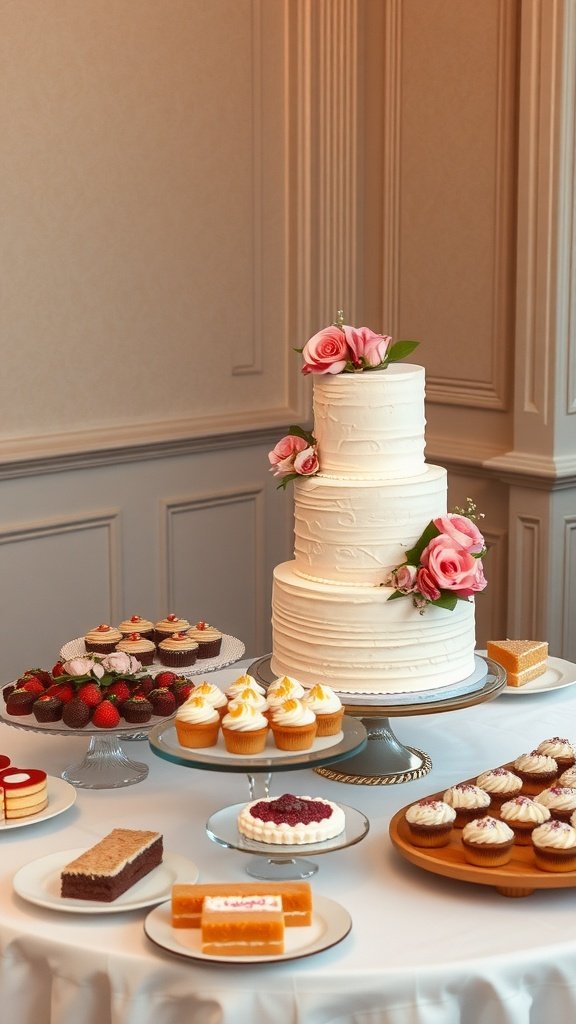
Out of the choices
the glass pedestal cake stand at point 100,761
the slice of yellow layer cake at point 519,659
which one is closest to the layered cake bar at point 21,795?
the glass pedestal cake stand at point 100,761

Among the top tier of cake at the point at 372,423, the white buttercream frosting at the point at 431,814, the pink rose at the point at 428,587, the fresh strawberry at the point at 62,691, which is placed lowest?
the white buttercream frosting at the point at 431,814

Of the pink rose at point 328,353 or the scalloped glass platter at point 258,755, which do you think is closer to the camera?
the scalloped glass platter at point 258,755

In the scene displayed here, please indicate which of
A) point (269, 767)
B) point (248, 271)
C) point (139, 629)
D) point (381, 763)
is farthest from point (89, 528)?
point (269, 767)

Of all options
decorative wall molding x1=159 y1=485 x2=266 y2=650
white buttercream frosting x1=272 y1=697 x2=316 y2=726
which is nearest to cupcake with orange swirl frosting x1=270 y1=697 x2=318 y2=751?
white buttercream frosting x1=272 y1=697 x2=316 y2=726

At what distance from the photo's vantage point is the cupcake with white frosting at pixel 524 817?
1.86 meters

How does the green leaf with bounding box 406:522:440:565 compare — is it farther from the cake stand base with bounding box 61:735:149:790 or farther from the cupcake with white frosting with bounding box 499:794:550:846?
the cake stand base with bounding box 61:735:149:790

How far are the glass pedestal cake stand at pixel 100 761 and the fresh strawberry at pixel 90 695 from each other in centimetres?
4

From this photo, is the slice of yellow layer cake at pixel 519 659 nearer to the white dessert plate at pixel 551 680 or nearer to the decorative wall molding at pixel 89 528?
the white dessert plate at pixel 551 680

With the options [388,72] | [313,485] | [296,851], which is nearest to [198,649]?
[313,485]

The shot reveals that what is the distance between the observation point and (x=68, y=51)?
406cm

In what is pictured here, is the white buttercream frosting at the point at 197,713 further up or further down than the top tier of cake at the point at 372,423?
further down

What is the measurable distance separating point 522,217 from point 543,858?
2.90 metres

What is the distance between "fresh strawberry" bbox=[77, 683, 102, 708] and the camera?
7.09ft

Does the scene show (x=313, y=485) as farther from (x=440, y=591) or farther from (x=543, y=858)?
(x=543, y=858)
